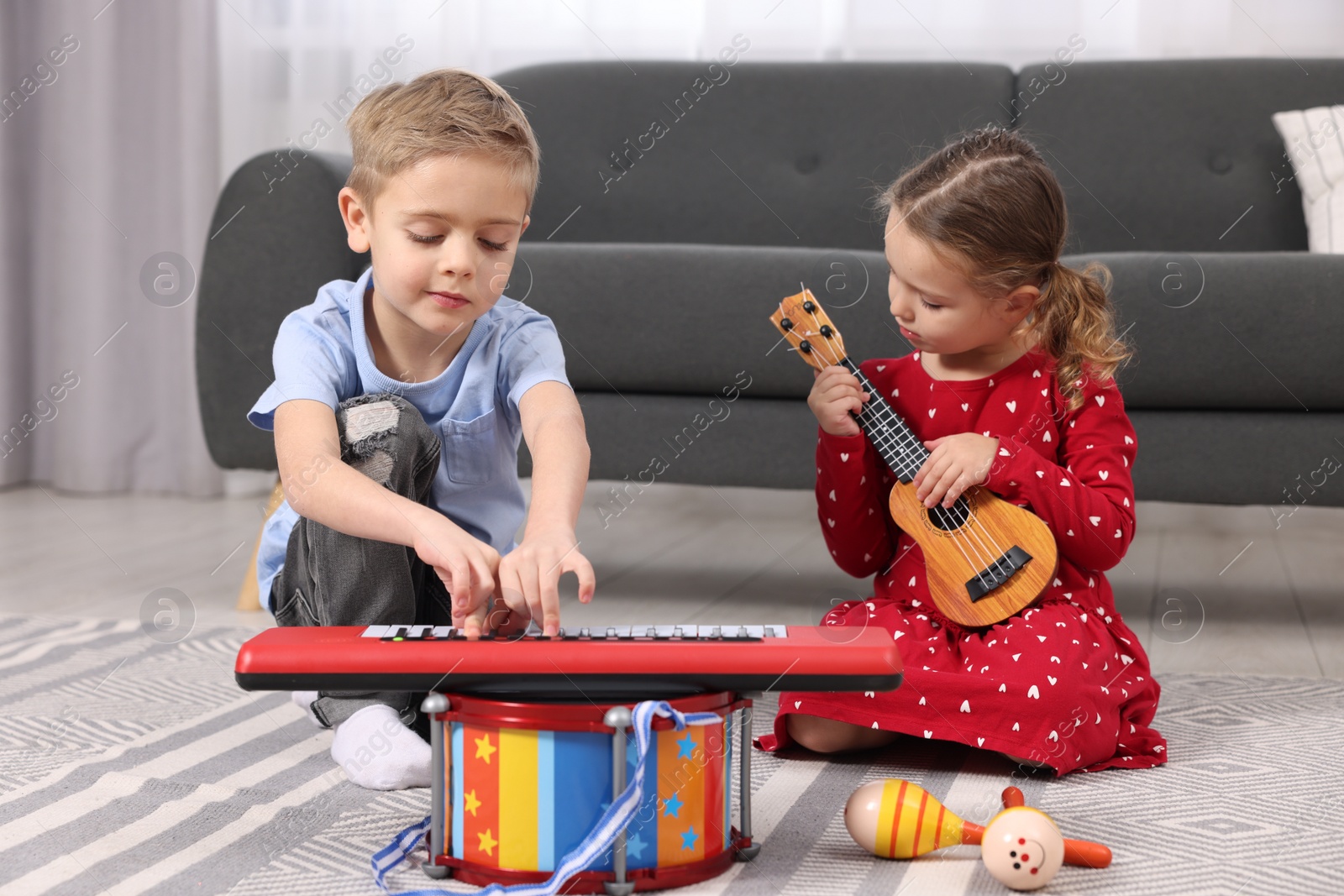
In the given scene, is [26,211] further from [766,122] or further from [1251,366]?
[1251,366]

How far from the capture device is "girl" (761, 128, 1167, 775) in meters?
1.05

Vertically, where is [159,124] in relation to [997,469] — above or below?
above

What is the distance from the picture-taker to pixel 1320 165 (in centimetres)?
198

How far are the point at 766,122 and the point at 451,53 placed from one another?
80 centimetres

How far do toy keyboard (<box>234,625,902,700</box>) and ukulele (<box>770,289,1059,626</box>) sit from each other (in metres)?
0.35

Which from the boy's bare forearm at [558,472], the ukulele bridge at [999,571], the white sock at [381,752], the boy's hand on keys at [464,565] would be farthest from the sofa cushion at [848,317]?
the boy's hand on keys at [464,565]

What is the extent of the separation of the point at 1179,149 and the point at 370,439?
1.66m

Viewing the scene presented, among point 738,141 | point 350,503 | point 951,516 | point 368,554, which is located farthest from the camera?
point 738,141

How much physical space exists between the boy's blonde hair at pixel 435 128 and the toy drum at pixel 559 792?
44cm

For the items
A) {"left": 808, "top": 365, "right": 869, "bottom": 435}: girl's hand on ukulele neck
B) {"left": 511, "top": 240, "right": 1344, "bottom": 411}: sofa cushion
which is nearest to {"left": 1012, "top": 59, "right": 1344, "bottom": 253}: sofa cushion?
{"left": 511, "top": 240, "right": 1344, "bottom": 411}: sofa cushion

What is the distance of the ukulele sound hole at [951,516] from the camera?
3.68ft

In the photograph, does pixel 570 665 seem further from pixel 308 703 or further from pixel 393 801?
pixel 308 703

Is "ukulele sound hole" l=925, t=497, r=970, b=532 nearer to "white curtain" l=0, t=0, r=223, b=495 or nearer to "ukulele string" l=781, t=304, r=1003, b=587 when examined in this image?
"ukulele string" l=781, t=304, r=1003, b=587

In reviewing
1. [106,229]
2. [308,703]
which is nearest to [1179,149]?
[308,703]
